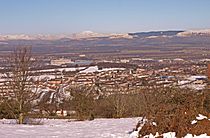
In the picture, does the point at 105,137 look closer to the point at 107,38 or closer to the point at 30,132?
the point at 30,132

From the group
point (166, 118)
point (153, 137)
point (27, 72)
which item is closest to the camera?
point (153, 137)

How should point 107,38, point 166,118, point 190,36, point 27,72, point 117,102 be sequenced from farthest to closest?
point 107,38
point 190,36
point 117,102
point 27,72
point 166,118

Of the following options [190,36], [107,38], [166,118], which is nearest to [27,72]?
[166,118]

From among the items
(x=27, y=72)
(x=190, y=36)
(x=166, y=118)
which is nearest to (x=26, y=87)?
(x=27, y=72)

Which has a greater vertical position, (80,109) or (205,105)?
(205,105)

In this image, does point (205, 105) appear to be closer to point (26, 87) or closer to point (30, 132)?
point (30, 132)

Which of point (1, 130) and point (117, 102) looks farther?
point (117, 102)
